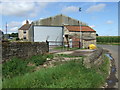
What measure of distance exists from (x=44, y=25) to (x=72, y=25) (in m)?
6.23

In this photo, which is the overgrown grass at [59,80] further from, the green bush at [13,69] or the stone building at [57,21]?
the stone building at [57,21]

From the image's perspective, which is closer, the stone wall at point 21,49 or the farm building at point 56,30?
the stone wall at point 21,49

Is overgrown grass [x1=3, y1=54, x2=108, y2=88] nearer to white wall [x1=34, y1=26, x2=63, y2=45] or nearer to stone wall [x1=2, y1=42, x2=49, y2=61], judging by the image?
stone wall [x1=2, y1=42, x2=49, y2=61]

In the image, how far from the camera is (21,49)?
1091 cm

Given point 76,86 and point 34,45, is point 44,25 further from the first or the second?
point 76,86

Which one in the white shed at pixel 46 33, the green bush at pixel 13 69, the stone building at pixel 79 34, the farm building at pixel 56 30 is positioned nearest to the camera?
the green bush at pixel 13 69

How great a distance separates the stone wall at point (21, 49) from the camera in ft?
30.6

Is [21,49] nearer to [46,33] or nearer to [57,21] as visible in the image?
[46,33]

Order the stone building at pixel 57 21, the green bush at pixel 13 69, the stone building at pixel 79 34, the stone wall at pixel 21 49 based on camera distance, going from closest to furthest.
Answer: the green bush at pixel 13 69 < the stone wall at pixel 21 49 < the stone building at pixel 79 34 < the stone building at pixel 57 21

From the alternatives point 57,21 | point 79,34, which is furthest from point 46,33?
point 79,34

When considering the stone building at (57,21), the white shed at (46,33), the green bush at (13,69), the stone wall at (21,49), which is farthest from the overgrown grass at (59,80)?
the stone building at (57,21)

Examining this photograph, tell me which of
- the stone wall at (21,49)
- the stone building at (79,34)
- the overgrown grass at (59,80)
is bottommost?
the overgrown grass at (59,80)

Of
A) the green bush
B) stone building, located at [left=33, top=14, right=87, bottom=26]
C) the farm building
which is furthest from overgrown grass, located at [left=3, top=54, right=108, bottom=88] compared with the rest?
stone building, located at [left=33, top=14, right=87, bottom=26]

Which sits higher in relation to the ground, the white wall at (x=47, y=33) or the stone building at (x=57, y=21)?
the stone building at (x=57, y=21)
